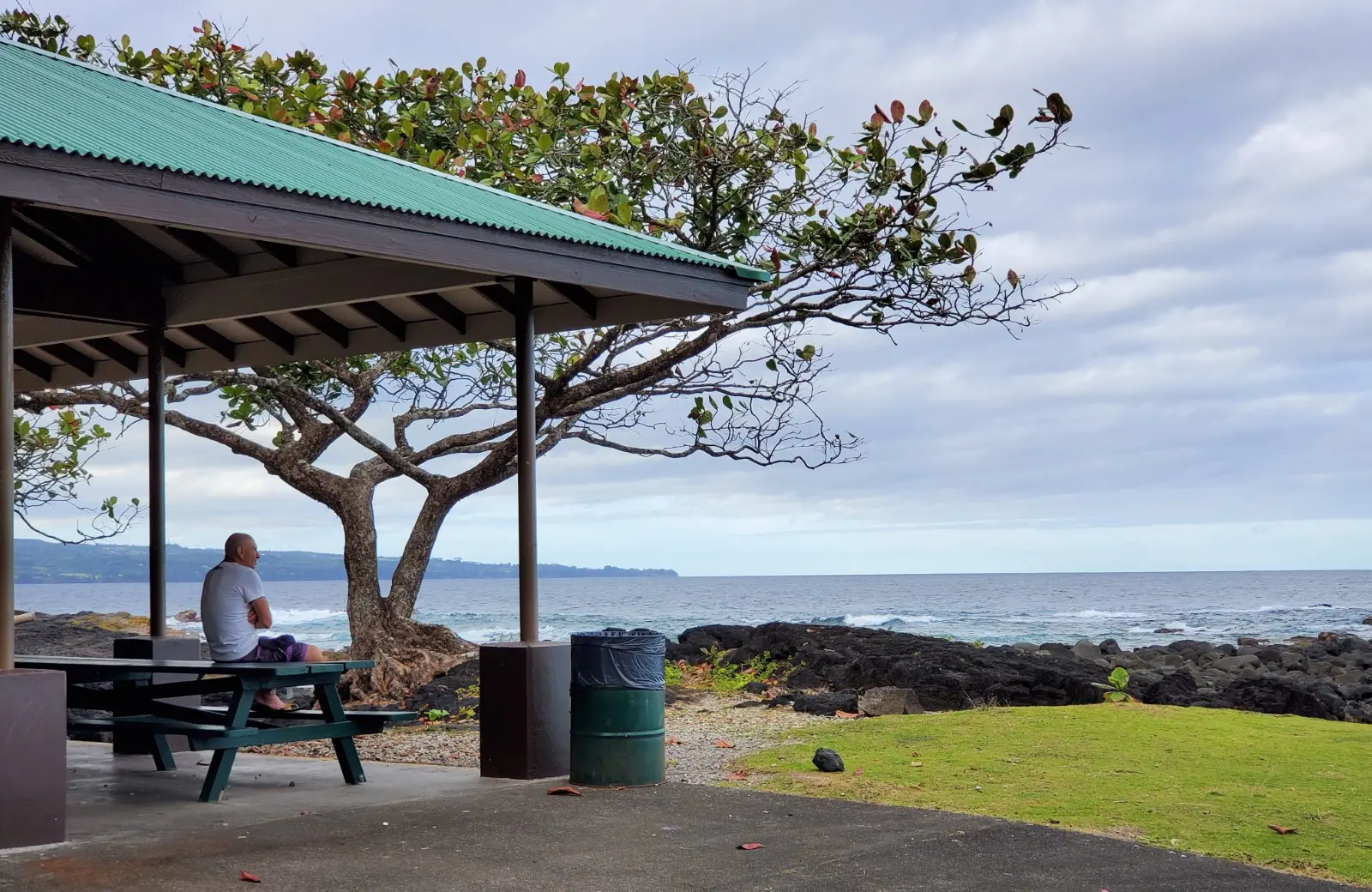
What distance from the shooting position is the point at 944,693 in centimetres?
1380

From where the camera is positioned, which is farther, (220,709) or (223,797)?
(220,709)

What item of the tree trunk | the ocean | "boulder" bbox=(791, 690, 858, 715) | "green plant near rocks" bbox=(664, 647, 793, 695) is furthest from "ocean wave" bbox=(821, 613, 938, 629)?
"boulder" bbox=(791, 690, 858, 715)

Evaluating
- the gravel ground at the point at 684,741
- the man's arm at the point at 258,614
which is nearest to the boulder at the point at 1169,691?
the gravel ground at the point at 684,741

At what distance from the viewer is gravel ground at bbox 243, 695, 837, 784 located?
934cm

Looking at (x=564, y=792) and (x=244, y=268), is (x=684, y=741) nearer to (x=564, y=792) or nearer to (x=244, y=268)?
(x=564, y=792)

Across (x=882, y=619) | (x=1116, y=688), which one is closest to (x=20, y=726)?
(x=1116, y=688)

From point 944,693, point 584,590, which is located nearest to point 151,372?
point 944,693

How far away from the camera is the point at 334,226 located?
6840mm

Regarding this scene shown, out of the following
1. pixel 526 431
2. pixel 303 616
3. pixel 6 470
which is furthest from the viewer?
pixel 303 616

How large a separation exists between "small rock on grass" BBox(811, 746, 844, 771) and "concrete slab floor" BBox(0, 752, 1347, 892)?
1003 mm

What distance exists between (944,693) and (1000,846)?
759 centimetres

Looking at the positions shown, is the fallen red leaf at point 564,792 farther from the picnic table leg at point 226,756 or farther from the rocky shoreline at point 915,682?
the rocky shoreline at point 915,682

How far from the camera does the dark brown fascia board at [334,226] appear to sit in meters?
5.86

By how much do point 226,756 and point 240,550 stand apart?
1.15 m
